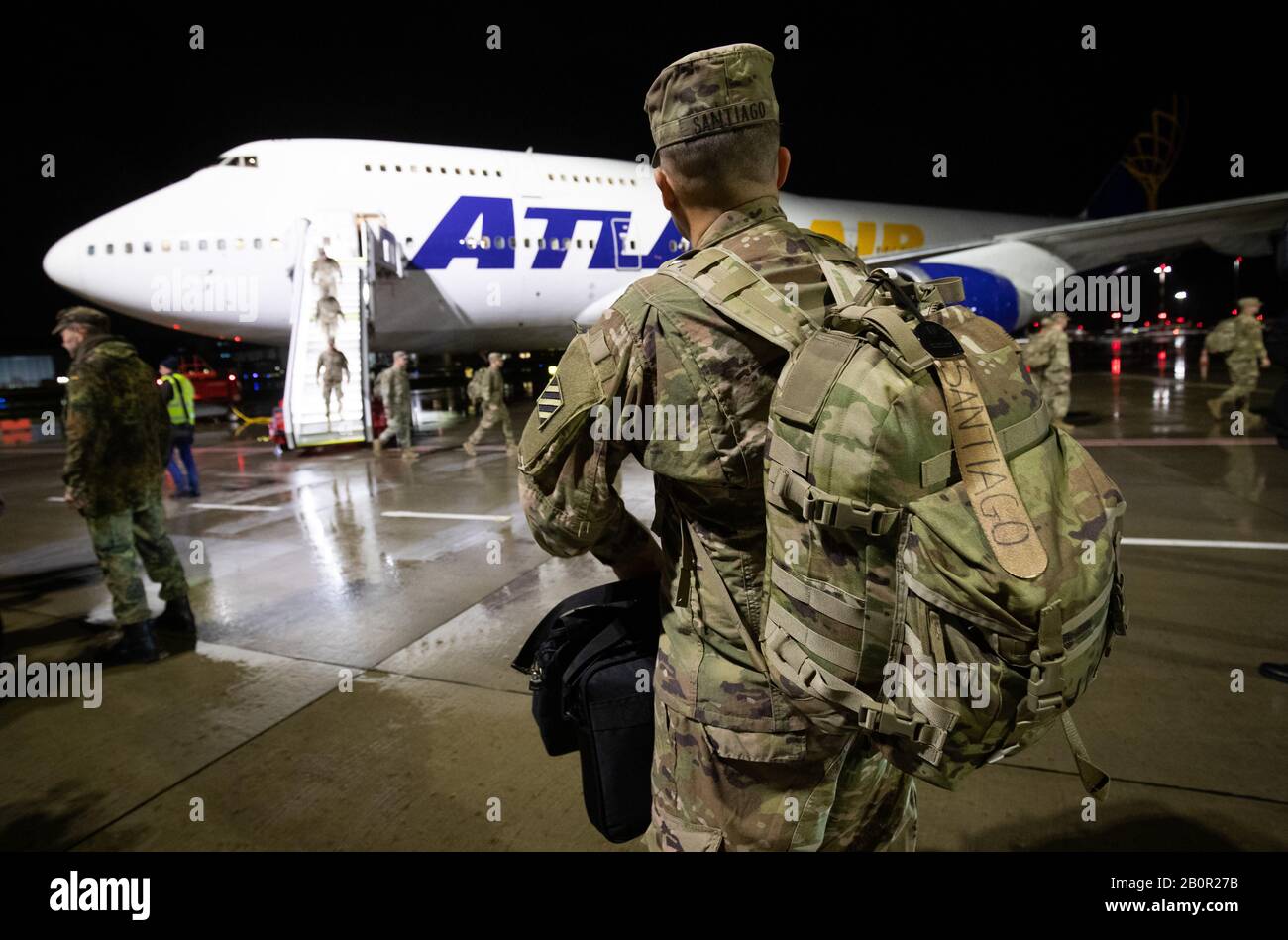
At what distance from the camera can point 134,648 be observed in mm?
3877

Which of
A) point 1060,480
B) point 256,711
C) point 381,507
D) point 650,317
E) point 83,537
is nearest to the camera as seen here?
point 1060,480

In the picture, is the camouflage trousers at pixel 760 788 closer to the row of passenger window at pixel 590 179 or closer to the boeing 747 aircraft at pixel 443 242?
the boeing 747 aircraft at pixel 443 242

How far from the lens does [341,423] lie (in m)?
10.5

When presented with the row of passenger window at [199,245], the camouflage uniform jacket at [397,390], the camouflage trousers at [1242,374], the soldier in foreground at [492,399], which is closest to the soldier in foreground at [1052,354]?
the camouflage trousers at [1242,374]

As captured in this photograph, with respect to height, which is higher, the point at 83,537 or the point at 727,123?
the point at 727,123

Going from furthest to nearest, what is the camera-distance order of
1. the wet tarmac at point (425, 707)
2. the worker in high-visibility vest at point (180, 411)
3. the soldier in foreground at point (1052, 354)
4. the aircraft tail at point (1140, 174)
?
the aircraft tail at point (1140, 174) → the soldier in foreground at point (1052, 354) → the worker in high-visibility vest at point (180, 411) → the wet tarmac at point (425, 707)

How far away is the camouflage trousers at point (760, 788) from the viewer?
1348 millimetres

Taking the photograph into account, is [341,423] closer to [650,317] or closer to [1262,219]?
[650,317]

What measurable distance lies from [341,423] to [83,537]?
4.39 m

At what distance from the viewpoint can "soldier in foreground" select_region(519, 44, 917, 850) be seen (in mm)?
1278

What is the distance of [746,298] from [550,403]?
1.45ft

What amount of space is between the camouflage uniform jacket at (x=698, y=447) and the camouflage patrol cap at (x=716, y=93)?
167 mm

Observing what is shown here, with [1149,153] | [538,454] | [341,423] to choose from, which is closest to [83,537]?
[341,423]

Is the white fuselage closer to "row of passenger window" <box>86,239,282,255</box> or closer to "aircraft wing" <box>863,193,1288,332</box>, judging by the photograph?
"row of passenger window" <box>86,239,282,255</box>
